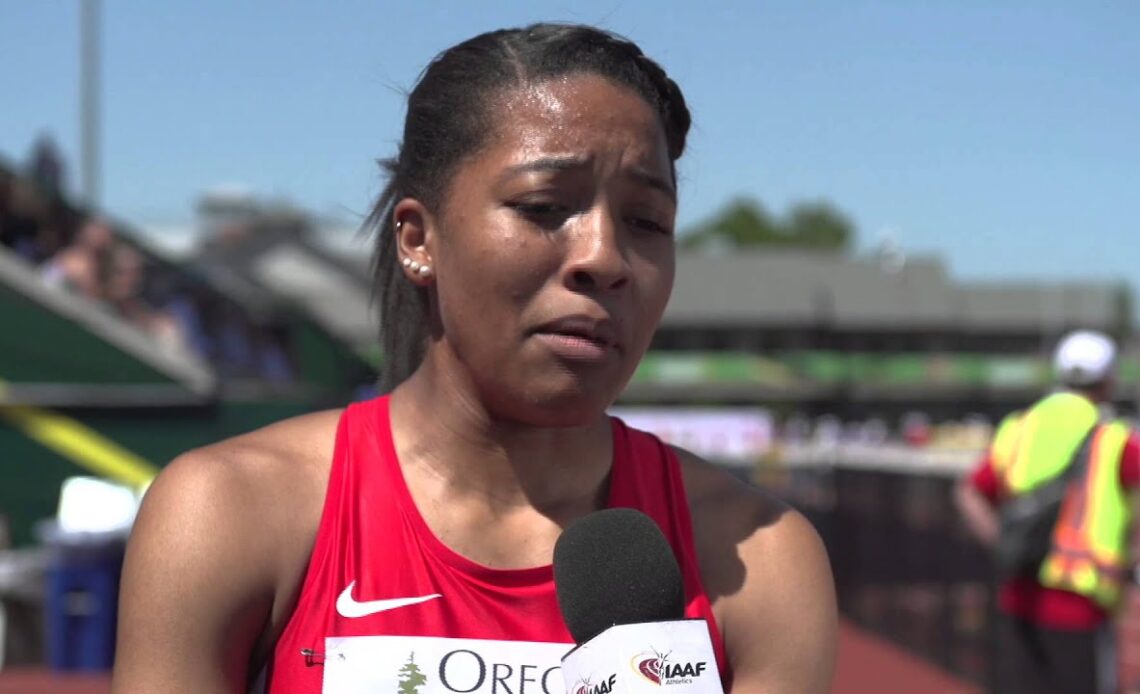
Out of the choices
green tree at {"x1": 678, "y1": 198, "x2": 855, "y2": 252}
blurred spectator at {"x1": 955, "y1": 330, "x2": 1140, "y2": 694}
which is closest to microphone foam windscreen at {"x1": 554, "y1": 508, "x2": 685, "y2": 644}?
blurred spectator at {"x1": 955, "y1": 330, "x2": 1140, "y2": 694}

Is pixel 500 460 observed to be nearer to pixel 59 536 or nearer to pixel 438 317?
pixel 438 317

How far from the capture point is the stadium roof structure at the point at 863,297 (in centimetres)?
7062

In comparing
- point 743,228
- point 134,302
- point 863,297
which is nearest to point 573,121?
point 134,302

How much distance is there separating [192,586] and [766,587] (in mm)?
726

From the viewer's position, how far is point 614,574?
1743 mm

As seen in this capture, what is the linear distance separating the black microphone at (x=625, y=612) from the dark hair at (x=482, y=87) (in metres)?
0.45

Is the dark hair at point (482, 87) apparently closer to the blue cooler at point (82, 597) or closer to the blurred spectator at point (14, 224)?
the blue cooler at point (82, 597)

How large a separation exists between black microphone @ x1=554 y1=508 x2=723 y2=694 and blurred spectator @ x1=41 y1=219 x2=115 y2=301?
44.0 ft

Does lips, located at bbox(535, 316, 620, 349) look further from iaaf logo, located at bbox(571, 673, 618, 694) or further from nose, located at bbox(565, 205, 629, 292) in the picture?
iaaf logo, located at bbox(571, 673, 618, 694)

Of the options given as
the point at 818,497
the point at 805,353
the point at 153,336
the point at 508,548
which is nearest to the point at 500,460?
the point at 508,548

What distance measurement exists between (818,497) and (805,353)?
54425mm

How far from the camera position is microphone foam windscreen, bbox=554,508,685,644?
1.73 m

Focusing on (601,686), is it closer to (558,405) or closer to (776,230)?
(558,405)

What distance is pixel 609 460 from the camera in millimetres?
2117
